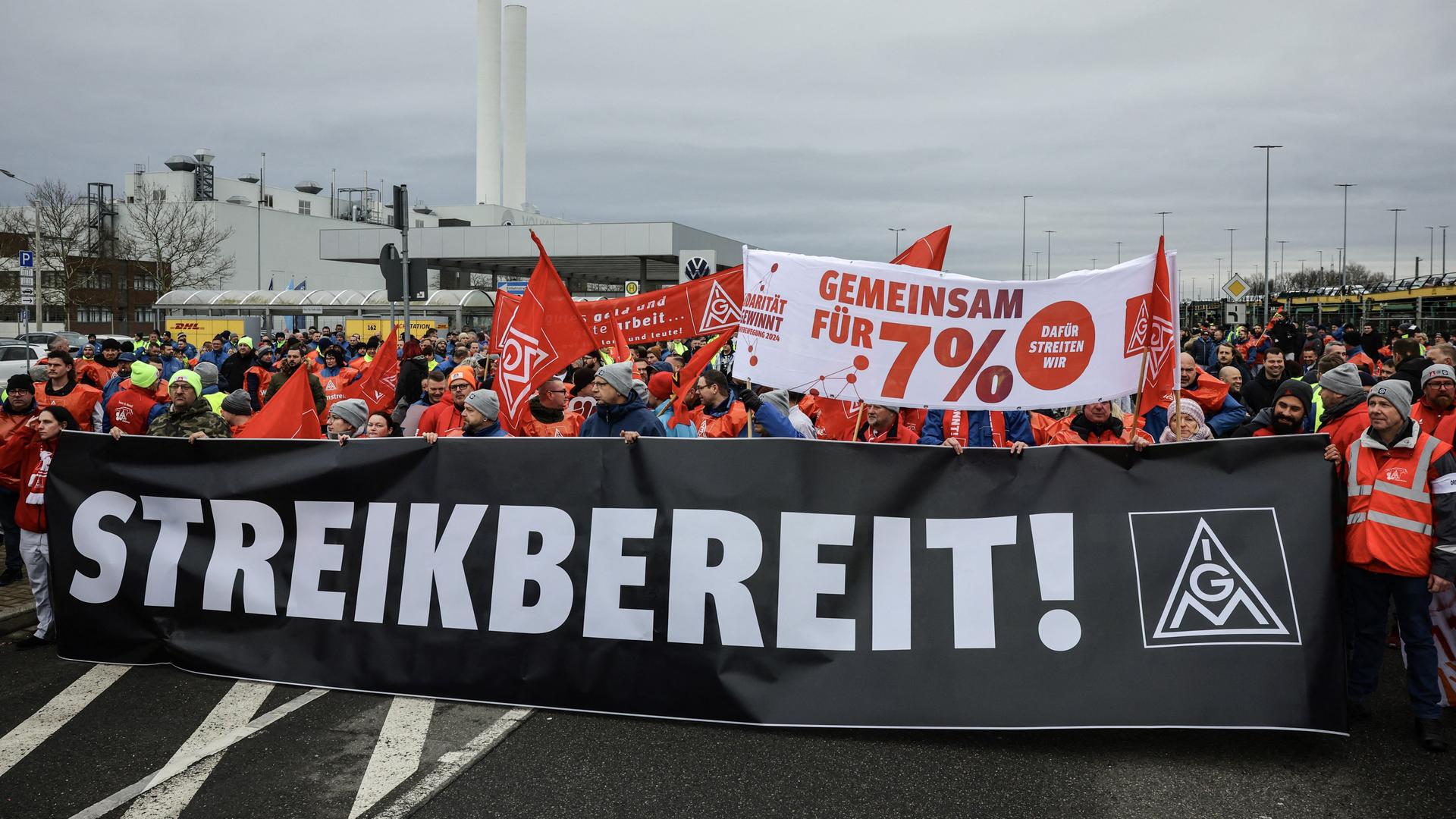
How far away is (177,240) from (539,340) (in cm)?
6074

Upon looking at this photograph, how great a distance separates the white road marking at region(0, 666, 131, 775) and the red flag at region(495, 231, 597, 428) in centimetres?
279

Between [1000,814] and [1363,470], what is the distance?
2.52 m

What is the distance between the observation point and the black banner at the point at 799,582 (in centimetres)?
497

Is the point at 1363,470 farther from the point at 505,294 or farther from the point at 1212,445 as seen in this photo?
the point at 505,294

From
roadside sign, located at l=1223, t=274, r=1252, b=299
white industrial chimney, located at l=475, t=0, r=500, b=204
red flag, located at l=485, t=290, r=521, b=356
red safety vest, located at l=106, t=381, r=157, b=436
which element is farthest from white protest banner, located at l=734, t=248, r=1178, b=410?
white industrial chimney, located at l=475, t=0, r=500, b=204

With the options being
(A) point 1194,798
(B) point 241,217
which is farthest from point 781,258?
(B) point 241,217

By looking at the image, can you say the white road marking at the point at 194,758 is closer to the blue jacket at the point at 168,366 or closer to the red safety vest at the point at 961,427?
the red safety vest at the point at 961,427

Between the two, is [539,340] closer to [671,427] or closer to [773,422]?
[773,422]

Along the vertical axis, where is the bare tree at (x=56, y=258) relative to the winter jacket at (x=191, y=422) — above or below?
above

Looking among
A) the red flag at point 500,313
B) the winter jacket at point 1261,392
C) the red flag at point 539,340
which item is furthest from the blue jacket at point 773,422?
the winter jacket at point 1261,392

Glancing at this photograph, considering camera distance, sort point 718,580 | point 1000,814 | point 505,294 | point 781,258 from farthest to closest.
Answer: point 505,294 → point 781,258 → point 718,580 → point 1000,814

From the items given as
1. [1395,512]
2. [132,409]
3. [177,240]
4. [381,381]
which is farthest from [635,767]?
[177,240]

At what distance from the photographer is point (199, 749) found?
499 cm

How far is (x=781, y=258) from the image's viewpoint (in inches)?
236
